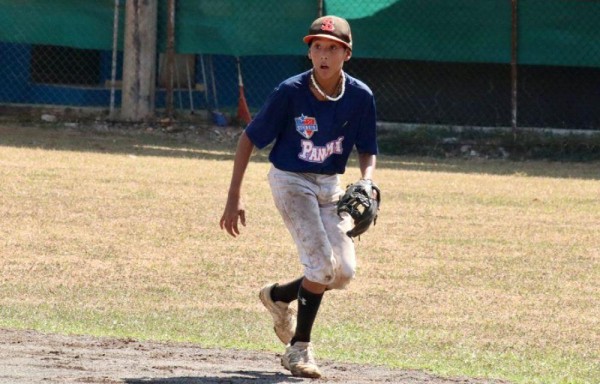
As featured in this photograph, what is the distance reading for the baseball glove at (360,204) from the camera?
5883 millimetres

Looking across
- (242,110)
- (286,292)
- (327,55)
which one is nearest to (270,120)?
(327,55)

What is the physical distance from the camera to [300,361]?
19.5ft

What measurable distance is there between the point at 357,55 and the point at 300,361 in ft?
37.4

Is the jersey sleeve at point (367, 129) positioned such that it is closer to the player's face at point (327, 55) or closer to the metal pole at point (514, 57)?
the player's face at point (327, 55)

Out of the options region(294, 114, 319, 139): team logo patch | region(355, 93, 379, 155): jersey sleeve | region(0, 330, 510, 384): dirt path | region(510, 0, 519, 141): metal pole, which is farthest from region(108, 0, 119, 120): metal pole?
region(294, 114, 319, 139): team logo patch

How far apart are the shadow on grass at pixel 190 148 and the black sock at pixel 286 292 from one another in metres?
8.79

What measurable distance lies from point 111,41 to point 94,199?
6.51 metres

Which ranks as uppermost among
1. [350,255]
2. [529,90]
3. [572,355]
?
[529,90]

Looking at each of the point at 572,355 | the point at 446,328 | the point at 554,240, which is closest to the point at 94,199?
the point at 554,240

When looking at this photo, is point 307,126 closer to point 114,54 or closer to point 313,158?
point 313,158

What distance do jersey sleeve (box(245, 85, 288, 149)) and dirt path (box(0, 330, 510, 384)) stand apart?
3.58ft

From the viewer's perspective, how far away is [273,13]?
17391 mm

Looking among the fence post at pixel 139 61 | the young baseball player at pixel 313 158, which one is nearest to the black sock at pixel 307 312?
the young baseball player at pixel 313 158

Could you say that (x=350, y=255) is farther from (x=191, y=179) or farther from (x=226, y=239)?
(x=191, y=179)
